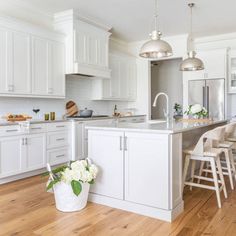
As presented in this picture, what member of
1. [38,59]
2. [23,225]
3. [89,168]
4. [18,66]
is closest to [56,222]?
[23,225]

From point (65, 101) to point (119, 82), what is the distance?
1.65m

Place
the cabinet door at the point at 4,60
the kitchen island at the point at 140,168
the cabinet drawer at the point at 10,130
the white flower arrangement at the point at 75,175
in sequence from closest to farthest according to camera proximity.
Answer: the kitchen island at the point at 140,168 < the white flower arrangement at the point at 75,175 < the cabinet drawer at the point at 10,130 < the cabinet door at the point at 4,60

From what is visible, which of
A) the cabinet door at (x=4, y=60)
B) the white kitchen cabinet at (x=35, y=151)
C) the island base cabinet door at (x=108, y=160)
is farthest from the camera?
the white kitchen cabinet at (x=35, y=151)

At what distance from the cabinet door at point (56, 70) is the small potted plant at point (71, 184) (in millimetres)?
2222

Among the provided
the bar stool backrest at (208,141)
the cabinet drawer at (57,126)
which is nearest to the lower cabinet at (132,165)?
the bar stool backrest at (208,141)

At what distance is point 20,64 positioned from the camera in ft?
13.4

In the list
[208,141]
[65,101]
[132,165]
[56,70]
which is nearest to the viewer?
[132,165]

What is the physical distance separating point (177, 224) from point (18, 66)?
3.19 meters

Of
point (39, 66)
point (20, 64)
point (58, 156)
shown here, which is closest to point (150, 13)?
point (39, 66)

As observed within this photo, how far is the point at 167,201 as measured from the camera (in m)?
2.51

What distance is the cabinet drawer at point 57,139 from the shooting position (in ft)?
14.2

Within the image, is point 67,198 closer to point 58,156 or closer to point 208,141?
point 208,141

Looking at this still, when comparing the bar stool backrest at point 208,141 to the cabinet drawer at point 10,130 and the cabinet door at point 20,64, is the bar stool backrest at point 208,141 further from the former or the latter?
the cabinet door at point 20,64

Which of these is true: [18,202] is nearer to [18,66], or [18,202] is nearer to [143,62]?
[18,66]
